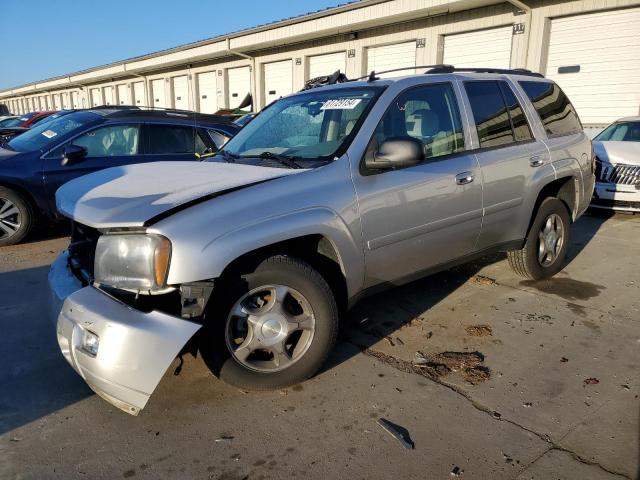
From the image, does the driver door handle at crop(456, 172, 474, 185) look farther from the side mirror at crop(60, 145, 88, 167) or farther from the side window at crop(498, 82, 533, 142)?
the side mirror at crop(60, 145, 88, 167)

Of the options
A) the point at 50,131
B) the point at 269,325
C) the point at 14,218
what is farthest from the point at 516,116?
the point at 50,131

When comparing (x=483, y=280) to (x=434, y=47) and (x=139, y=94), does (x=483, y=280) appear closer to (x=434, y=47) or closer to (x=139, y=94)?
(x=434, y=47)

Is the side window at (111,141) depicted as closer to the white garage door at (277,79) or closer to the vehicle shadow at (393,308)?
the vehicle shadow at (393,308)

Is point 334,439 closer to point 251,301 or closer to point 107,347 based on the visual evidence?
point 251,301

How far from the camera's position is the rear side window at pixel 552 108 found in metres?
4.48

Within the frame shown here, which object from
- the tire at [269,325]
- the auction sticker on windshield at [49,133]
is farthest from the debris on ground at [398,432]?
the auction sticker on windshield at [49,133]

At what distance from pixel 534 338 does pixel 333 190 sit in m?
1.92

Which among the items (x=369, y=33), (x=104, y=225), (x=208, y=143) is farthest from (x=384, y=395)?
(x=369, y=33)

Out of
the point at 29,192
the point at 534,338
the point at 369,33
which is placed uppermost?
the point at 369,33

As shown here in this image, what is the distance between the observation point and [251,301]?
278 cm

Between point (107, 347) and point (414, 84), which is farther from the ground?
point (414, 84)

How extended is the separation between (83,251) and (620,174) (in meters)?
7.59

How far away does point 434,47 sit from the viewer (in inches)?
607

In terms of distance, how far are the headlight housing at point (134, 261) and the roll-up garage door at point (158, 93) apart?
101 feet
